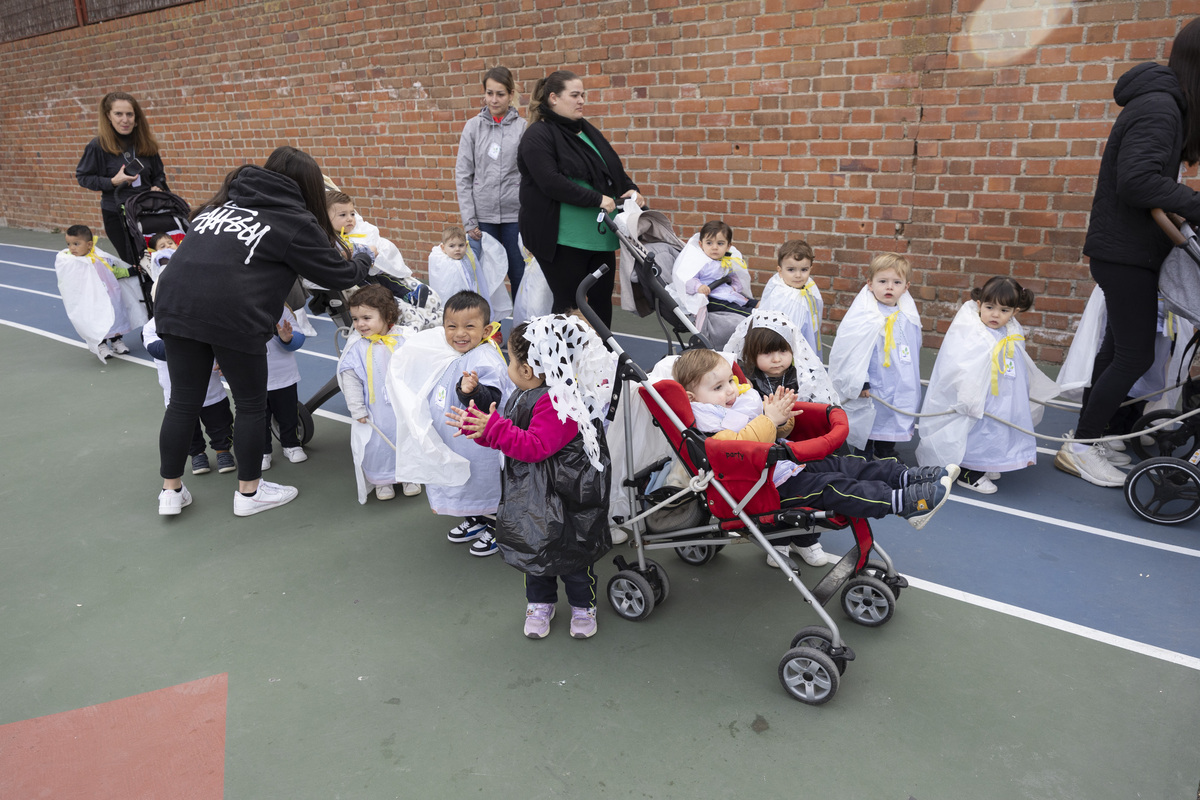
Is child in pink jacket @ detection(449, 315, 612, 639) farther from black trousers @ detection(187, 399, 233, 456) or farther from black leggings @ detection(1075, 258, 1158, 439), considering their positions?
black leggings @ detection(1075, 258, 1158, 439)

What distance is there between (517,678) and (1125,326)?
3332 mm

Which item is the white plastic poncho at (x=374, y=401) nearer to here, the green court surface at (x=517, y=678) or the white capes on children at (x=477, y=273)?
the green court surface at (x=517, y=678)

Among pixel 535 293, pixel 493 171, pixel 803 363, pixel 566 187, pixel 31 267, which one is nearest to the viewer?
pixel 803 363

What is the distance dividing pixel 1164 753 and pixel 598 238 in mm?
3677

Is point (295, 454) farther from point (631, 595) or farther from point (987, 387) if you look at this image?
point (987, 387)

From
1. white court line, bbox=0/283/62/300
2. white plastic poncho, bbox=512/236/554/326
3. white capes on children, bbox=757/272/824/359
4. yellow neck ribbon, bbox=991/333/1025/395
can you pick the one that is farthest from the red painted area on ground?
white court line, bbox=0/283/62/300

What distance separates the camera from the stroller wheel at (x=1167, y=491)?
11.6 ft

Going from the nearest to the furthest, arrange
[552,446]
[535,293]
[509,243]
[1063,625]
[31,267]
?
[552,446], [1063,625], [535,293], [509,243], [31,267]

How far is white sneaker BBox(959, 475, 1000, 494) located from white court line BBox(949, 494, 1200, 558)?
11 centimetres

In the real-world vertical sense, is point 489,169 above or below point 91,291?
above

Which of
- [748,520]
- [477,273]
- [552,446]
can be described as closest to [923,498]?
[748,520]

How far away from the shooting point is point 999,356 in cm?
397

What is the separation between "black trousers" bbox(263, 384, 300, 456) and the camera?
455cm

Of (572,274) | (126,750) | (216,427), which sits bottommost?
(126,750)
